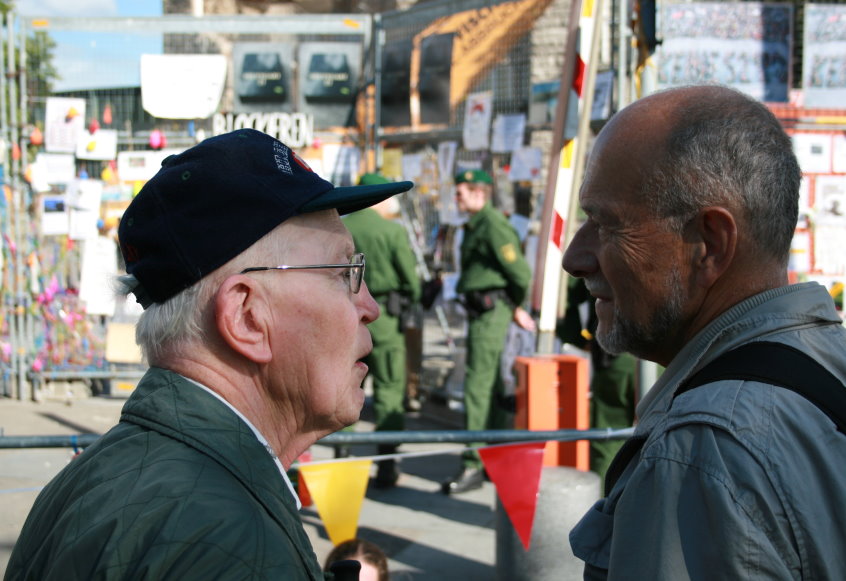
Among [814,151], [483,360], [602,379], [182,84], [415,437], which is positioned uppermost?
[182,84]

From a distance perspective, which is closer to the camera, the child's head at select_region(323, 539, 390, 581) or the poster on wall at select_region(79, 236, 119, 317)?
the child's head at select_region(323, 539, 390, 581)

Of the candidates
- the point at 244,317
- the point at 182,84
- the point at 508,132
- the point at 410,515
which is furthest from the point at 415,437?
the point at 182,84

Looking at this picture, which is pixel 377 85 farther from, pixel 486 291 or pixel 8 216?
pixel 8 216

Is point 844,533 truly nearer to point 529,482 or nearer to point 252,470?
point 252,470

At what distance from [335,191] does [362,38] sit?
25.9 feet

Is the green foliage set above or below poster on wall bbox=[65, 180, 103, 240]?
above

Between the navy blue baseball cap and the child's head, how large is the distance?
6.56ft

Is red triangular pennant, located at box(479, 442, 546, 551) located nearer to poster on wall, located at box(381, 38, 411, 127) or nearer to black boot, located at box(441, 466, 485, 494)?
black boot, located at box(441, 466, 485, 494)

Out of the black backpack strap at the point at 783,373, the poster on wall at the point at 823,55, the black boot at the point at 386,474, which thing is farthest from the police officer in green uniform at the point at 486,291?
the black backpack strap at the point at 783,373

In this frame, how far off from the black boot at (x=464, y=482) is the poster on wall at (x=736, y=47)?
11.1 ft

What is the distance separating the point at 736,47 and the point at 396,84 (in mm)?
3378

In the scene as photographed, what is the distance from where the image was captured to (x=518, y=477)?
3.65m

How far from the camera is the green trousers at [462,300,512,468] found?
6.60 m

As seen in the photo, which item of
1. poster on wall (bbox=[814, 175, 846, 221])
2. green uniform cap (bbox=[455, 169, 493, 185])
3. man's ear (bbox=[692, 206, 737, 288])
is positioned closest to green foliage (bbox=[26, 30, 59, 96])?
green uniform cap (bbox=[455, 169, 493, 185])
